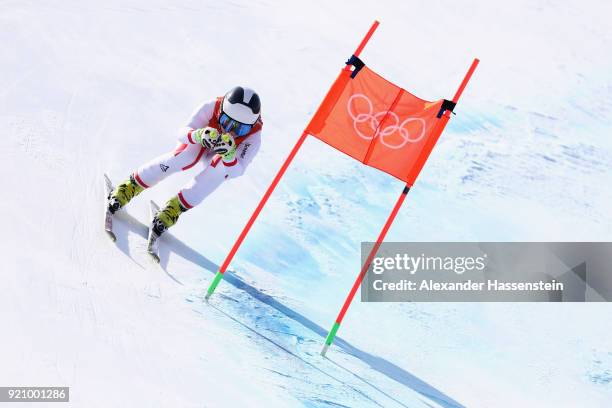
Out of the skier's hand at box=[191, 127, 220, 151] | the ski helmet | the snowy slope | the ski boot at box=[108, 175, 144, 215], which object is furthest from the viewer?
the ski boot at box=[108, 175, 144, 215]

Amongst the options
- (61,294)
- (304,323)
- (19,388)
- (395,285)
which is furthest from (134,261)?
(395,285)

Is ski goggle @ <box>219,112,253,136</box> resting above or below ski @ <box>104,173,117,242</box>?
above

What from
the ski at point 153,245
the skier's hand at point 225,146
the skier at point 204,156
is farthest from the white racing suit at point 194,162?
the ski at point 153,245

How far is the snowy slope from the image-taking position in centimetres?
577

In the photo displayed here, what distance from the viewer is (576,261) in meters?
9.40

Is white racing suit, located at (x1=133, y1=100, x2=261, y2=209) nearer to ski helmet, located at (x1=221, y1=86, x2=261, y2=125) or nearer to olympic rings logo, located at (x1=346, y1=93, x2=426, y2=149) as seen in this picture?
ski helmet, located at (x1=221, y1=86, x2=261, y2=125)

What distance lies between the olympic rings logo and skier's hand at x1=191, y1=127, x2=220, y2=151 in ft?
3.94

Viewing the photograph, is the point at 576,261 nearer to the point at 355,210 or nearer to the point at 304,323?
the point at 355,210

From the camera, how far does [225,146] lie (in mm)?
6844

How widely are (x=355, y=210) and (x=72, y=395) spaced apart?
17.1 ft

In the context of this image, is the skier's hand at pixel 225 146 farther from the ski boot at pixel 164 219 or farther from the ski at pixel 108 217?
the ski at pixel 108 217

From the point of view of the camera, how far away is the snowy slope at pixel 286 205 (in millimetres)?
5766

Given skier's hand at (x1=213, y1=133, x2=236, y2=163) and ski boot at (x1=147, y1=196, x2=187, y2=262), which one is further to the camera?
ski boot at (x1=147, y1=196, x2=187, y2=262)

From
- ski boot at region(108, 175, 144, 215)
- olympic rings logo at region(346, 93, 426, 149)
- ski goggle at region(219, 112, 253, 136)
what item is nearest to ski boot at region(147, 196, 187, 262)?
ski boot at region(108, 175, 144, 215)
